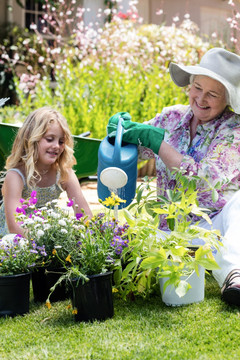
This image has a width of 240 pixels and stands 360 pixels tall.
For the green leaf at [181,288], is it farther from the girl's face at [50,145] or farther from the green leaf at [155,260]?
the girl's face at [50,145]

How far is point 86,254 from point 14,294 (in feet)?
1.04

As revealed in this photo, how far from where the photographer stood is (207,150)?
2.48 m

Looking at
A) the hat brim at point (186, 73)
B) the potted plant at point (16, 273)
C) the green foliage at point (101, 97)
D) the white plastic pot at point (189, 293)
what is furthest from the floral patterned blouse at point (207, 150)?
the green foliage at point (101, 97)

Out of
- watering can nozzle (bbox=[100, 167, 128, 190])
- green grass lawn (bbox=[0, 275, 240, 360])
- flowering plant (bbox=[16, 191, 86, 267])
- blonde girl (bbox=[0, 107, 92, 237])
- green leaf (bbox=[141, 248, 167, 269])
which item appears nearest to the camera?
green grass lawn (bbox=[0, 275, 240, 360])

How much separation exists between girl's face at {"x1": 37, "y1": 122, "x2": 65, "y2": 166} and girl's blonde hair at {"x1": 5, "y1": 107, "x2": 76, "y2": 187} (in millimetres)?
18

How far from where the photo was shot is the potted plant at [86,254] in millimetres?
1908

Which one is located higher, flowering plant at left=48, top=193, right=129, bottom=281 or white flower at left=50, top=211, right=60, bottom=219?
white flower at left=50, top=211, right=60, bottom=219

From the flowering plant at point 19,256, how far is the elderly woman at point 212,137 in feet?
2.28

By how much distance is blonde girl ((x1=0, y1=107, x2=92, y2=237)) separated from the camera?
105 inches

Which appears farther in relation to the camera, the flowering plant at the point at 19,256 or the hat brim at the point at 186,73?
the hat brim at the point at 186,73

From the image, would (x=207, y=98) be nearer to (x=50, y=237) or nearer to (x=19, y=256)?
(x=50, y=237)

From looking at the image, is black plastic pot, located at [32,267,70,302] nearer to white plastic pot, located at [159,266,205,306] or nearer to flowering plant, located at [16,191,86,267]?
flowering plant, located at [16,191,86,267]

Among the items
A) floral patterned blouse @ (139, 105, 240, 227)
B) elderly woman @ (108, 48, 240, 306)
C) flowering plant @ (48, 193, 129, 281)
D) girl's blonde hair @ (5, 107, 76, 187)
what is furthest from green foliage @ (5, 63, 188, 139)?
flowering plant @ (48, 193, 129, 281)

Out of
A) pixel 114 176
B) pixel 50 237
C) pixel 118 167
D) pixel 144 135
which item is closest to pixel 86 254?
pixel 50 237
